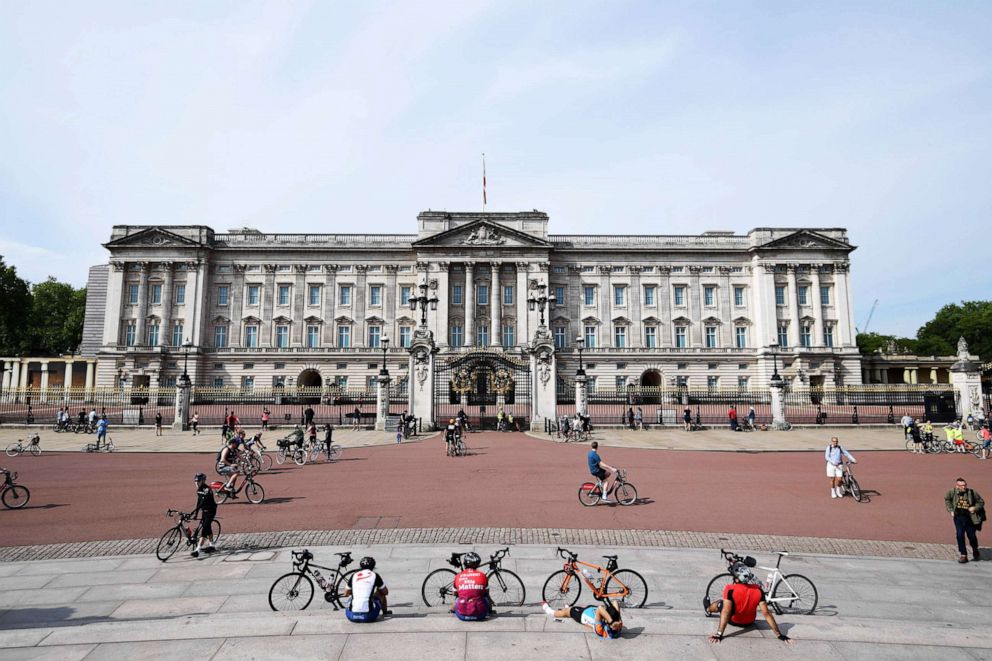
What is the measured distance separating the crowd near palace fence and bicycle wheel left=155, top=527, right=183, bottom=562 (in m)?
23.1

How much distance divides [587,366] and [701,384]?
42.2ft

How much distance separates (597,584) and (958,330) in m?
116

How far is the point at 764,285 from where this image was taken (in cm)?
5750

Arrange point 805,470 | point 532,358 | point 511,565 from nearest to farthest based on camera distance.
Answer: point 511,565 → point 805,470 → point 532,358

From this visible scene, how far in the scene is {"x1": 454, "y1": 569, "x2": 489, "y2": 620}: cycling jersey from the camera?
6.75 metres

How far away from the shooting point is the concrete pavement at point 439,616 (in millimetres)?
6199

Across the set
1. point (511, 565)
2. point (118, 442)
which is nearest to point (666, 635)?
point (511, 565)

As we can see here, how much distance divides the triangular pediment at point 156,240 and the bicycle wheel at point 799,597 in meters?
63.1

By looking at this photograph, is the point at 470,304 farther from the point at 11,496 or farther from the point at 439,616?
the point at 439,616

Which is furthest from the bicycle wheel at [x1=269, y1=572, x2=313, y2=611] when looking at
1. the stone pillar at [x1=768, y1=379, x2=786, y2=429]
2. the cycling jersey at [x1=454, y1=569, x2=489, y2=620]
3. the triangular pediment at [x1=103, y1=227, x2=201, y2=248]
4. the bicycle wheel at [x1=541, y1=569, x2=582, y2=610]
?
the triangular pediment at [x1=103, y1=227, x2=201, y2=248]

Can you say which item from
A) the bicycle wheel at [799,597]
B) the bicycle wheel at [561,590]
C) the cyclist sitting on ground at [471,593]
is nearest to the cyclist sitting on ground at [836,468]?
the bicycle wheel at [799,597]

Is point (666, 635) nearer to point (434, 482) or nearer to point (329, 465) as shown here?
point (434, 482)

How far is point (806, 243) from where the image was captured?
5781cm

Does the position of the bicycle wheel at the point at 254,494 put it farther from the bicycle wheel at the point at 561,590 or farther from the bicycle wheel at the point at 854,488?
the bicycle wheel at the point at 854,488
